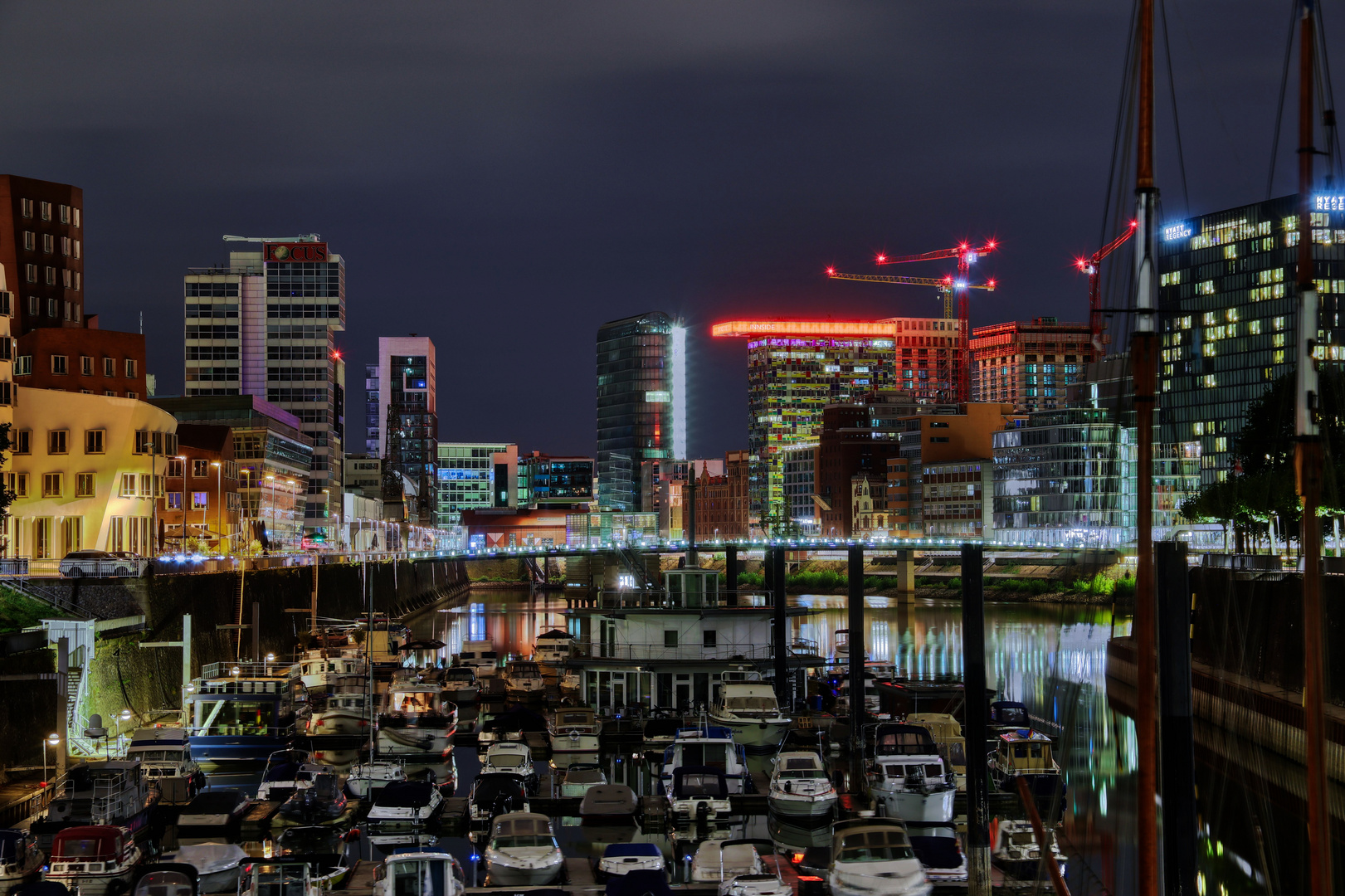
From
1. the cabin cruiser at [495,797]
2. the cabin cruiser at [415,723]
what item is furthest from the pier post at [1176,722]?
the cabin cruiser at [415,723]

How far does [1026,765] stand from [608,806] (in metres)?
15.2

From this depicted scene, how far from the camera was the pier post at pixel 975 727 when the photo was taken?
1623 inches

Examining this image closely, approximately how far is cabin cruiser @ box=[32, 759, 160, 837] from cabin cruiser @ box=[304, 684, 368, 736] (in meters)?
16.1

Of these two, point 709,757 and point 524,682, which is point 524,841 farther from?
point 524,682

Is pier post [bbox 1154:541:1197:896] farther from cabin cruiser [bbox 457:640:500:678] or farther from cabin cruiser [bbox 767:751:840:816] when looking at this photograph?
cabin cruiser [bbox 457:640:500:678]

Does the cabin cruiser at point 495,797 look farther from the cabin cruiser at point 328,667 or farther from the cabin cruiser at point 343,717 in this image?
the cabin cruiser at point 328,667

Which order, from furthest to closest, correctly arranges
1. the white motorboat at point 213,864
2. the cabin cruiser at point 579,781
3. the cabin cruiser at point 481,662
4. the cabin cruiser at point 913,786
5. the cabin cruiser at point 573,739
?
the cabin cruiser at point 481,662 < the cabin cruiser at point 573,739 < the cabin cruiser at point 579,781 < the cabin cruiser at point 913,786 < the white motorboat at point 213,864

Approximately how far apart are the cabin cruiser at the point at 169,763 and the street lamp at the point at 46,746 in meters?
2.49

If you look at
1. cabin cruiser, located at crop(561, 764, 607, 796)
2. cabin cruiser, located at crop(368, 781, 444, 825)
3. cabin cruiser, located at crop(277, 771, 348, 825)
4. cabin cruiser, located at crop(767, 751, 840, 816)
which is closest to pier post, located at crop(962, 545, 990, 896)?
cabin cruiser, located at crop(767, 751, 840, 816)

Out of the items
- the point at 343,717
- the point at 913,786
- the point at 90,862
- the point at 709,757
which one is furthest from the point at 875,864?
the point at 343,717

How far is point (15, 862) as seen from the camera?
37312 mm

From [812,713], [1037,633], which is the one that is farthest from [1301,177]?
[1037,633]


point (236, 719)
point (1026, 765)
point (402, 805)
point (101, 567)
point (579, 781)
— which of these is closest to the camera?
point (402, 805)

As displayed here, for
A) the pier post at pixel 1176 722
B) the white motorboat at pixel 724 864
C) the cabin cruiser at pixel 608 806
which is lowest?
the cabin cruiser at pixel 608 806
